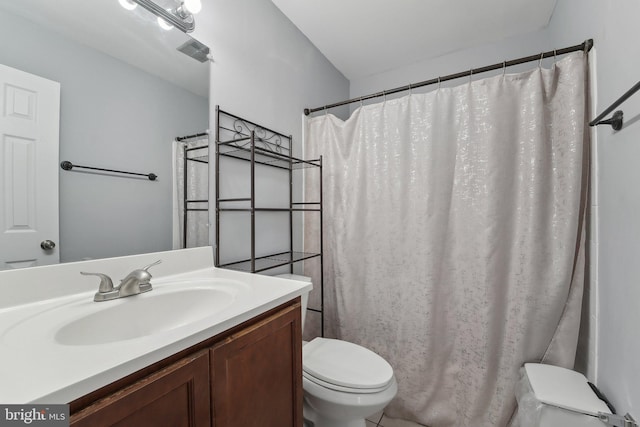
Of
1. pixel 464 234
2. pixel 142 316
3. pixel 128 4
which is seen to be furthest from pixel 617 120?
pixel 128 4

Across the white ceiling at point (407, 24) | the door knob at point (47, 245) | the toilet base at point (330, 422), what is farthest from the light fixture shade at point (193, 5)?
the toilet base at point (330, 422)

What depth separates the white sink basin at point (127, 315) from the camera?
2.05 ft

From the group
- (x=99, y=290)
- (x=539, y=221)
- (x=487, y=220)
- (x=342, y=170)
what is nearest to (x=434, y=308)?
(x=487, y=220)

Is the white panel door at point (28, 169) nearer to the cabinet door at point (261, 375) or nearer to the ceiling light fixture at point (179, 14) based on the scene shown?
the ceiling light fixture at point (179, 14)

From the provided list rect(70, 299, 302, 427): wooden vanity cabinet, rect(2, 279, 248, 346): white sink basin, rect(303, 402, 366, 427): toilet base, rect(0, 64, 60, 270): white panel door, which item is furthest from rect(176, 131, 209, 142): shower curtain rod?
rect(303, 402, 366, 427): toilet base

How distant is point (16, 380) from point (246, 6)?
5.91ft

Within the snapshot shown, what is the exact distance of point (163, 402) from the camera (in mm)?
538

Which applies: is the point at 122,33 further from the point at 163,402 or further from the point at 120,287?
the point at 163,402

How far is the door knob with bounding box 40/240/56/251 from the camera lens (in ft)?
2.62

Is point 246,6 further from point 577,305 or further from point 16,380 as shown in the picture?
point 577,305

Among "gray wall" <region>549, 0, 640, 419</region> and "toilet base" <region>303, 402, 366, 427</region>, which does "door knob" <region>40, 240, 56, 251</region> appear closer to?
"toilet base" <region>303, 402, 366, 427</region>

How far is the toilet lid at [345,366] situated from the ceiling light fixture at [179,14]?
160cm

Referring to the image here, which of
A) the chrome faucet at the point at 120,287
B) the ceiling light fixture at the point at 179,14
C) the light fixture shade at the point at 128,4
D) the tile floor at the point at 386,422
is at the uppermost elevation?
the ceiling light fixture at the point at 179,14

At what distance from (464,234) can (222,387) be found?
1.35 m
